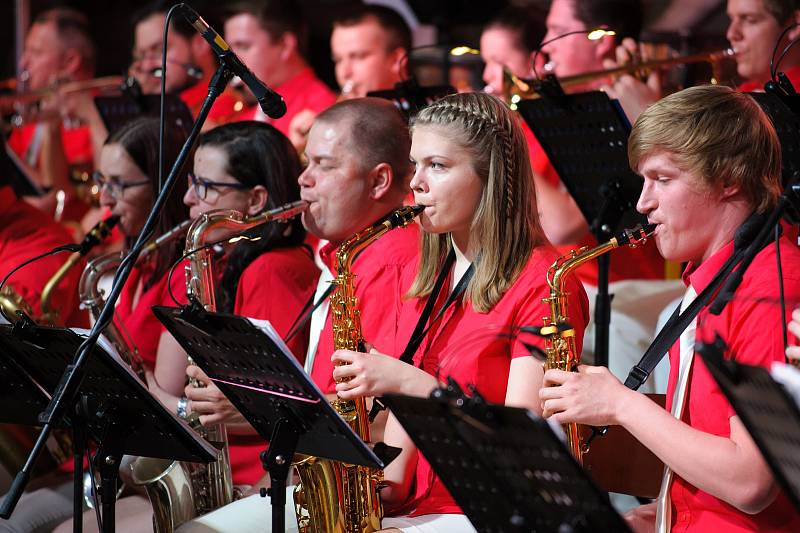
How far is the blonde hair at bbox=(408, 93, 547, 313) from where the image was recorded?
3.02m

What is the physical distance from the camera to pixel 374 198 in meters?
3.66

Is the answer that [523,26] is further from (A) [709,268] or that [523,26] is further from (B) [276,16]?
(A) [709,268]

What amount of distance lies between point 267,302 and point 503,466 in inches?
75.6

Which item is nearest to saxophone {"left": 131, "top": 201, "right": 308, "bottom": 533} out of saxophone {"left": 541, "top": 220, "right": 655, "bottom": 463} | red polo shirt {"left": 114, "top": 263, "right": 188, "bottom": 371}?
red polo shirt {"left": 114, "top": 263, "right": 188, "bottom": 371}

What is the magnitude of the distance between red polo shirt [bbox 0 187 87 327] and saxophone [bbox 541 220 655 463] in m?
2.50


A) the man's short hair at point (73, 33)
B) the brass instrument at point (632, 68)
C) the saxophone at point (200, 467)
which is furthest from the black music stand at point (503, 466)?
the man's short hair at point (73, 33)

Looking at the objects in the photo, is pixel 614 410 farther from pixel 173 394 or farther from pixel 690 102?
pixel 173 394

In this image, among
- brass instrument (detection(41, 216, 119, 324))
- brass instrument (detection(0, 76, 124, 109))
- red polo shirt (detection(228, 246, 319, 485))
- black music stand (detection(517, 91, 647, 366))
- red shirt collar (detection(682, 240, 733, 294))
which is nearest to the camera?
red shirt collar (detection(682, 240, 733, 294))

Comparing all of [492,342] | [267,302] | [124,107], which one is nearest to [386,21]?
[124,107]

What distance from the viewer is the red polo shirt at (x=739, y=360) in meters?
2.32

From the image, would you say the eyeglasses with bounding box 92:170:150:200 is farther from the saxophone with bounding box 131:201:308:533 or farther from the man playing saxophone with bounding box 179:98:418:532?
the man playing saxophone with bounding box 179:98:418:532

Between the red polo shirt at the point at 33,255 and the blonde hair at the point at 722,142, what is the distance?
2.84 meters

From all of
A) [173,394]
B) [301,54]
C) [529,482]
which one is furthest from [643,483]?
[301,54]

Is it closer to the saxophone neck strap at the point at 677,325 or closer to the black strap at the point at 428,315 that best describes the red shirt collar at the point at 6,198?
the black strap at the point at 428,315
